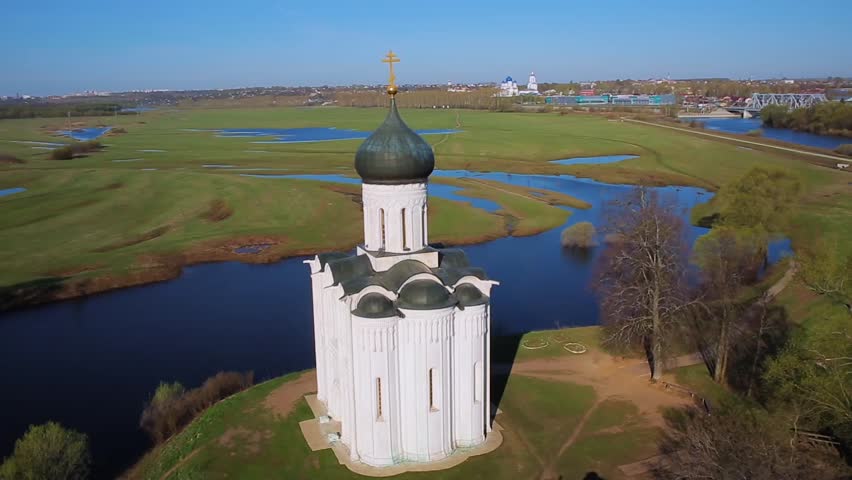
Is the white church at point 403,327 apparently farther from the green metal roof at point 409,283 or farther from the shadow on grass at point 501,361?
the shadow on grass at point 501,361

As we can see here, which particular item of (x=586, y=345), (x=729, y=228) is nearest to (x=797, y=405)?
(x=586, y=345)

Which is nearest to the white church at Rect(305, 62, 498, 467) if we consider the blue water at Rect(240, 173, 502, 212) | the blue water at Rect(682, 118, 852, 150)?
the blue water at Rect(240, 173, 502, 212)

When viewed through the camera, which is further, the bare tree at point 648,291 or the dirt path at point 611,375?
the bare tree at point 648,291

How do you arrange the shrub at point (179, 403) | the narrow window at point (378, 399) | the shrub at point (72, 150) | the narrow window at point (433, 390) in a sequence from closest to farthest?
1. the narrow window at point (378, 399)
2. the narrow window at point (433, 390)
3. the shrub at point (179, 403)
4. the shrub at point (72, 150)

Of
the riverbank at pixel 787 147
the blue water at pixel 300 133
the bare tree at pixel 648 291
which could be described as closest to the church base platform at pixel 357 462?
the bare tree at pixel 648 291

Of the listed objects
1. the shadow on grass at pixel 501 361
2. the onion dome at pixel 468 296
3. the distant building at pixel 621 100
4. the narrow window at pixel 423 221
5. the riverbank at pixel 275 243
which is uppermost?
the distant building at pixel 621 100

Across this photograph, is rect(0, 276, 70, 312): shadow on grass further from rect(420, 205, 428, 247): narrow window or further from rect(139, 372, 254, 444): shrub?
rect(420, 205, 428, 247): narrow window

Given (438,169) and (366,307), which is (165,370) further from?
(438,169)

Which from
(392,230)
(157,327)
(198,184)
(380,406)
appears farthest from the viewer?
(198,184)
